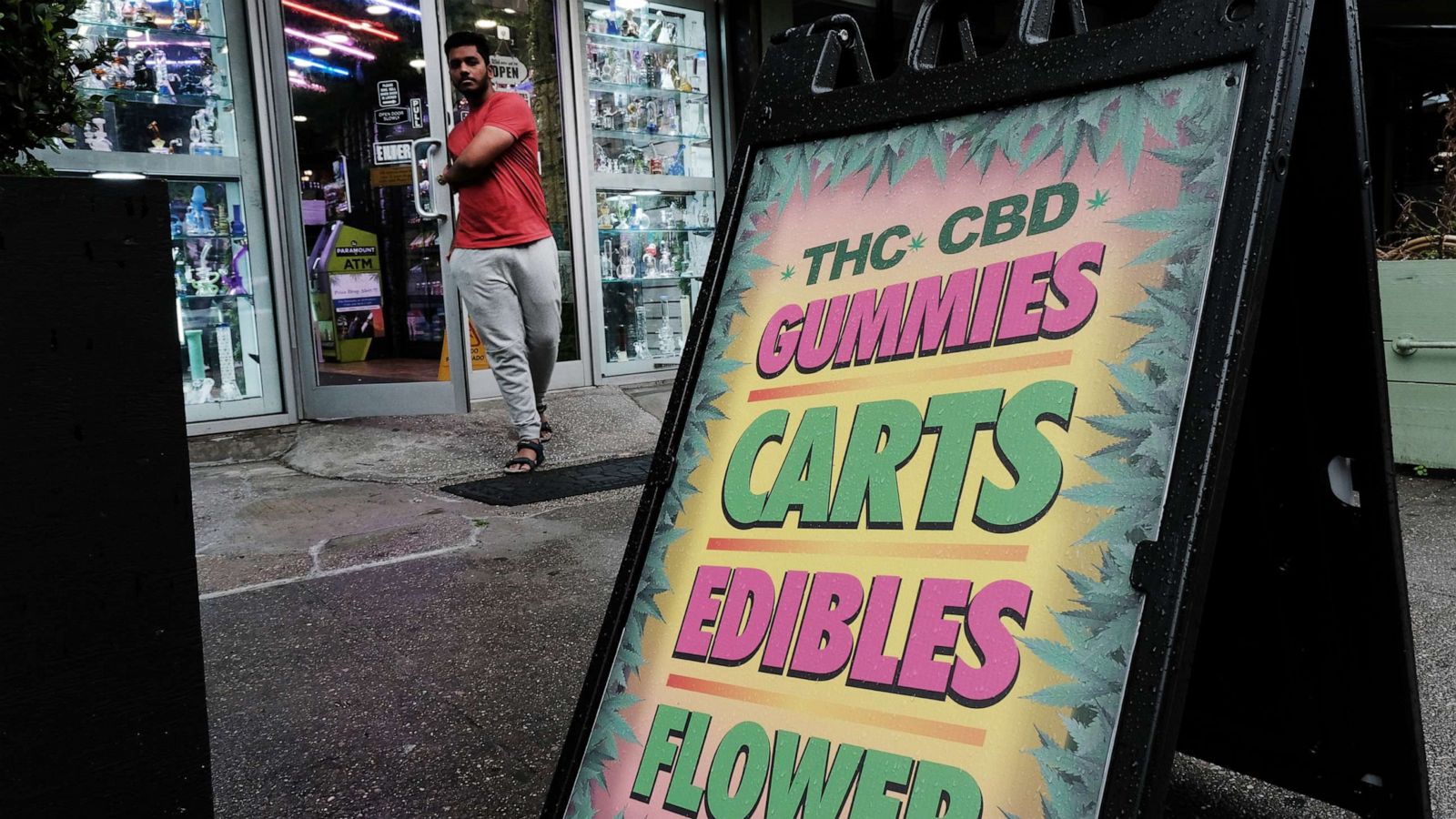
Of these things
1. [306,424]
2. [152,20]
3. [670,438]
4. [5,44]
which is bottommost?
[306,424]

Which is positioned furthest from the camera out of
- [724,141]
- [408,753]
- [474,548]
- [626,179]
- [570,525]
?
[724,141]

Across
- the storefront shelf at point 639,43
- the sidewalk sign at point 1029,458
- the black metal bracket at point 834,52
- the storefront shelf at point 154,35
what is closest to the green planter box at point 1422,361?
the sidewalk sign at point 1029,458

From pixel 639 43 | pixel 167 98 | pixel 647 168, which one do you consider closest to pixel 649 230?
pixel 647 168

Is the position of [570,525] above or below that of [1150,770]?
below

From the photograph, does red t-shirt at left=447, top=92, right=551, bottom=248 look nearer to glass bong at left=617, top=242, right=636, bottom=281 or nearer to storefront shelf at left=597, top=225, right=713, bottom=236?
storefront shelf at left=597, top=225, right=713, bottom=236

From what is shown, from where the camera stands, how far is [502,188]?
189 inches

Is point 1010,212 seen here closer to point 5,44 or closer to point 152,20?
point 5,44

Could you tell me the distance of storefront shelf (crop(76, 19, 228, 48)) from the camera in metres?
5.45

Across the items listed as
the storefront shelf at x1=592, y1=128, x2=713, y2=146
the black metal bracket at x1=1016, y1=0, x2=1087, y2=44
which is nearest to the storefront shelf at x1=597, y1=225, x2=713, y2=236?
the storefront shelf at x1=592, y1=128, x2=713, y2=146

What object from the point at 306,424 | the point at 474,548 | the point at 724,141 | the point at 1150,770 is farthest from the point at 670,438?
the point at 724,141

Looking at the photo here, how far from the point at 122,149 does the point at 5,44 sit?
181 inches

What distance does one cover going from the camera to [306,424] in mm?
5867

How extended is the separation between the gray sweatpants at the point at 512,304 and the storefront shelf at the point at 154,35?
2.13 m

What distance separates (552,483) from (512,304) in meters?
0.88
